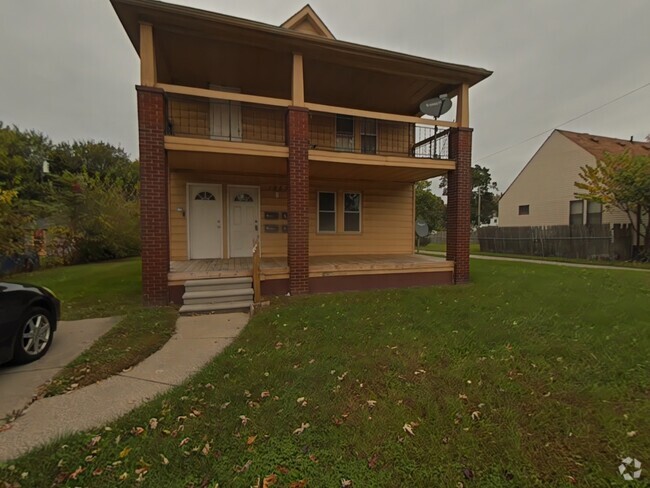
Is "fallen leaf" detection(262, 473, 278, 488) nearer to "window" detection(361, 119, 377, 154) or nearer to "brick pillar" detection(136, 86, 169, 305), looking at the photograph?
"brick pillar" detection(136, 86, 169, 305)

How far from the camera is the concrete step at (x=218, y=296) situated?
612 cm

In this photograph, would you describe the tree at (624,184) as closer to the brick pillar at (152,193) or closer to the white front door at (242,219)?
the white front door at (242,219)

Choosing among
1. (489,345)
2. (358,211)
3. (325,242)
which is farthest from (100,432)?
(358,211)

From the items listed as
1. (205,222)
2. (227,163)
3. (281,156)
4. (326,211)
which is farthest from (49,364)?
(326,211)

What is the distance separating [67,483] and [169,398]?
96 centimetres

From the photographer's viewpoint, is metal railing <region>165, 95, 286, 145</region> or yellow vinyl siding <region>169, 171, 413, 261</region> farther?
yellow vinyl siding <region>169, 171, 413, 261</region>

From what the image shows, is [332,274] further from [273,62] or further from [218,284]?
[273,62]

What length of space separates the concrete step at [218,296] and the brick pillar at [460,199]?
5.55 m

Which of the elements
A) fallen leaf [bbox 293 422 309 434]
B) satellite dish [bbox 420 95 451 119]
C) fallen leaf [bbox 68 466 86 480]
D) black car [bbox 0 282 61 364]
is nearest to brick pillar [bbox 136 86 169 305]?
black car [bbox 0 282 61 364]

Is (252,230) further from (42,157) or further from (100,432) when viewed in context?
(42,157)

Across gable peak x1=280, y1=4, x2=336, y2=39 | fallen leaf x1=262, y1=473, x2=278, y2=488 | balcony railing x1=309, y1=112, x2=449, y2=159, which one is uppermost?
gable peak x1=280, y1=4, x2=336, y2=39

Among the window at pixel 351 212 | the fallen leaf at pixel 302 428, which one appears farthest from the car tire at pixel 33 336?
the window at pixel 351 212

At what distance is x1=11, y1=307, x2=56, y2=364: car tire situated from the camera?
11.9 ft

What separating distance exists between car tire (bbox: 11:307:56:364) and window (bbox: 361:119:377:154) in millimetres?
8967
